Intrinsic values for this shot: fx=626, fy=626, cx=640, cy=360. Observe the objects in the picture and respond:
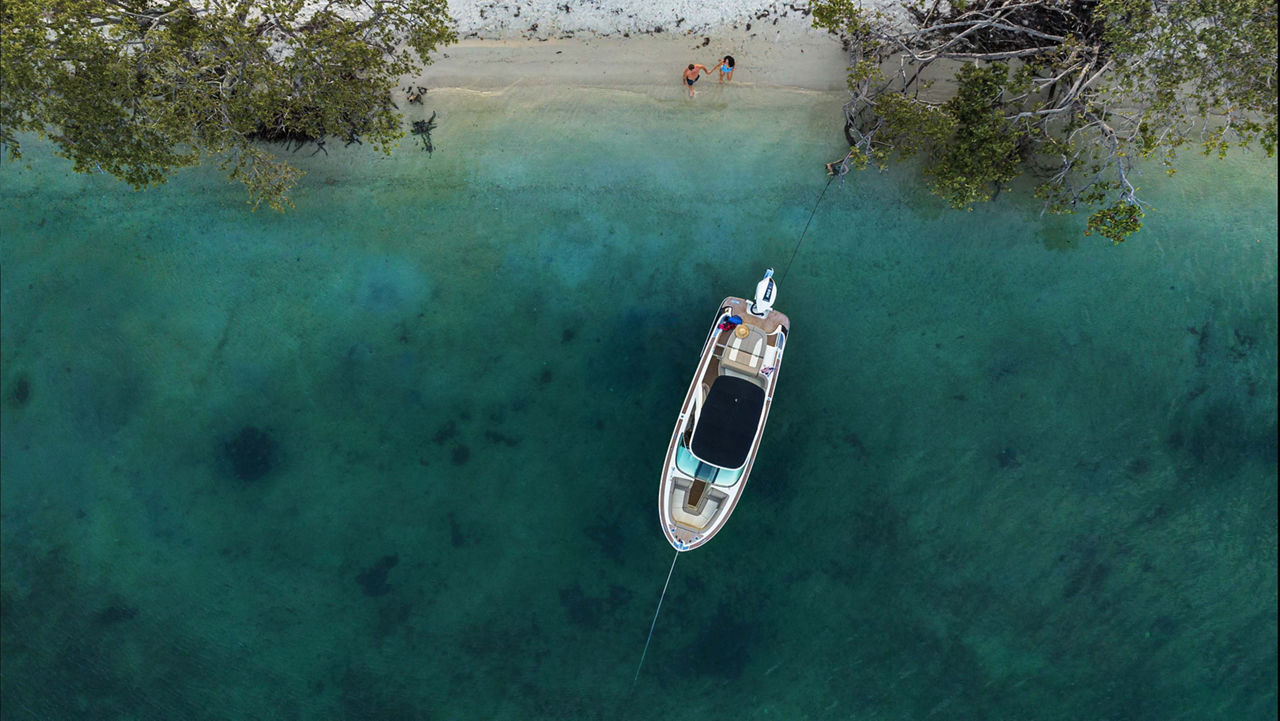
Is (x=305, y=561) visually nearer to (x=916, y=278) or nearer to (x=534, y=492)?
(x=534, y=492)

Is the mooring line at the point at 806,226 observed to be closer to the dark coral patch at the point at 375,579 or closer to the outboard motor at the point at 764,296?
the outboard motor at the point at 764,296

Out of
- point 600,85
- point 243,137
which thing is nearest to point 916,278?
point 600,85

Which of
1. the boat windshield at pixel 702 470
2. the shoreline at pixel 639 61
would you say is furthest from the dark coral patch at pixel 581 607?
the shoreline at pixel 639 61

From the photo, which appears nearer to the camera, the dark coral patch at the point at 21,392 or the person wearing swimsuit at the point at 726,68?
the person wearing swimsuit at the point at 726,68

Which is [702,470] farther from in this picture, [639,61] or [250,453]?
[250,453]

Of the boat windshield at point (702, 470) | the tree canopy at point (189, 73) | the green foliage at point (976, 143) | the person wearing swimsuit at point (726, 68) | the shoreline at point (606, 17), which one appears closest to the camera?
the tree canopy at point (189, 73)

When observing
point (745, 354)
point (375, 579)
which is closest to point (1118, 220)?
point (745, 354)
